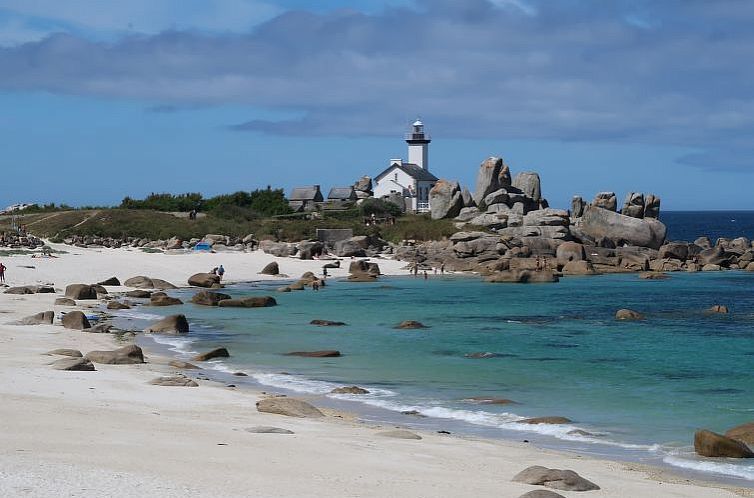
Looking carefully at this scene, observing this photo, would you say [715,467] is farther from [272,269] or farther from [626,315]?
[272,269]

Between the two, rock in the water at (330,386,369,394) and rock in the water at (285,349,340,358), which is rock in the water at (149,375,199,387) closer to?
rock in the water at (330,386,369,394)

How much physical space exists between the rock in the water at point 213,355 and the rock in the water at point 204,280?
2193 centimetres

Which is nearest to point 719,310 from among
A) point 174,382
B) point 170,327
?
point 170,327

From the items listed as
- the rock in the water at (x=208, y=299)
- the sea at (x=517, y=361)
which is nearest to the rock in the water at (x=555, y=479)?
the sea at (x=517, y=361)

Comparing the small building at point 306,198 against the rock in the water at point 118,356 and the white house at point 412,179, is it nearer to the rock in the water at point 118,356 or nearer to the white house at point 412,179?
the white house at point 412,179

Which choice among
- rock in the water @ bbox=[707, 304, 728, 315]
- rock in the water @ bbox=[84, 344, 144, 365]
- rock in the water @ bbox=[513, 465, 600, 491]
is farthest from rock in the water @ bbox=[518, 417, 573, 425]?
rock in the water @ bbox=[707, 304, 728, 315]

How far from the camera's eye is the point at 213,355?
21469 mm

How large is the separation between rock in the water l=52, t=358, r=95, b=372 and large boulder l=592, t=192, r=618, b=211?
185 ft

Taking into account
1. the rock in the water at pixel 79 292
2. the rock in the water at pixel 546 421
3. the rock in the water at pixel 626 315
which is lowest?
the rock in the water at pixel 546 421

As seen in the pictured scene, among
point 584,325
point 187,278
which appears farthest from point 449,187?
point 584,325

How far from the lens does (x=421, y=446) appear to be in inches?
470

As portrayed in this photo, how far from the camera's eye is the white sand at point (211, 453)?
26.6 feet

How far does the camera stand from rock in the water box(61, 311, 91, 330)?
23.9 meters

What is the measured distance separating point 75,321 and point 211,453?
15.6m
